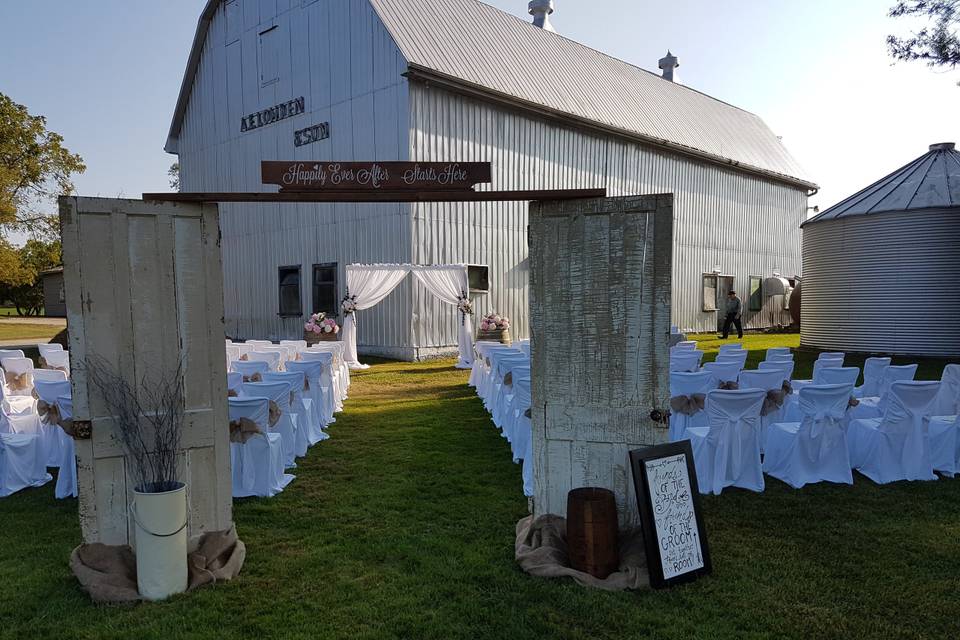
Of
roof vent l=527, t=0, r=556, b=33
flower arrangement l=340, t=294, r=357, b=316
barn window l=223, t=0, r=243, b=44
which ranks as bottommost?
flower arrangement l=340, t=294, r=357, b=316

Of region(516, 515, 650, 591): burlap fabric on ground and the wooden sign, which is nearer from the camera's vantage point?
region(516, 515, 650, 591): burlap fabric on ground

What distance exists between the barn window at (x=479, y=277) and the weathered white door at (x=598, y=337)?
42.7ft

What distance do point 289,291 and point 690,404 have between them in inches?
587

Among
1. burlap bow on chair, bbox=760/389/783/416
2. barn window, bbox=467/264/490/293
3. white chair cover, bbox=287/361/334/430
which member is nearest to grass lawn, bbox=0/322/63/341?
barn window, bbox=467/264/490/293

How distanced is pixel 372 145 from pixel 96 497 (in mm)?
13733

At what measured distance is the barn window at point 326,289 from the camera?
1780cm

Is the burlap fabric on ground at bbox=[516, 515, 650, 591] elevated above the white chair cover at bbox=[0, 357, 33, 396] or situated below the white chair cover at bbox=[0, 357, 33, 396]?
below

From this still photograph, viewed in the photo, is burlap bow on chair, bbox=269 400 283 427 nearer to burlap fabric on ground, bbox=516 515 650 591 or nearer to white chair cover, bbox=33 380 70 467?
white chair cover, bbox=33 380 70 467

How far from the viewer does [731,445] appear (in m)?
5.93

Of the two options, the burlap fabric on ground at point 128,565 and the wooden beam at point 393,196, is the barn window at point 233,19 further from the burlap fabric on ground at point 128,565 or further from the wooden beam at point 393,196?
the burlap fabric on ground at point 128,565

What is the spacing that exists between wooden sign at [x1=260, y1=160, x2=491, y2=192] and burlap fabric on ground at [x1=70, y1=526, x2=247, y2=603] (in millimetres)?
2386

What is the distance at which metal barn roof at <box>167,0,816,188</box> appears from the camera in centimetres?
1659

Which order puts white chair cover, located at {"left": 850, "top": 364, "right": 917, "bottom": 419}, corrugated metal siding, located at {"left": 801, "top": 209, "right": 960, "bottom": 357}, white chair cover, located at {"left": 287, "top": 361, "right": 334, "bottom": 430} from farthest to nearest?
corrugated metal siding, located at {"left": 801, "top": 209, "right": 960, "bottom": 357} → white chair cover, located at {"left": 287, "top": 361, "right": 334, "bottom": 430} → white chair cover, located at {"left": 850, "top": 364, "right": 917, "bottom": 419}

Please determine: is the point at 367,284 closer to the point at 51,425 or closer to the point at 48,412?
the point at 51,425
